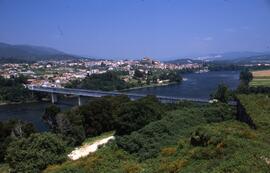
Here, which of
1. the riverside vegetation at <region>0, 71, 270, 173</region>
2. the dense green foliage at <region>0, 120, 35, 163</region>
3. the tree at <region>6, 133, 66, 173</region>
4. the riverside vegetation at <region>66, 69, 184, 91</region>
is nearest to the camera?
the riverside vegetation at <region>0, 71, 270, 173</region>

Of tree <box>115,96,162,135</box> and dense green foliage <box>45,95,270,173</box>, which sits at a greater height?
dense green foliage <box>45,95,270,173</box>

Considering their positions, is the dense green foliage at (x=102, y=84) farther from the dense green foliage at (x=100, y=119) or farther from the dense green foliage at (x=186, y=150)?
the dense green foliage at (x=186, y=150)

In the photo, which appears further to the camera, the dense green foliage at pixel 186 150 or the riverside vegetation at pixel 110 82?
the riverside vegetation at pixel 110 82

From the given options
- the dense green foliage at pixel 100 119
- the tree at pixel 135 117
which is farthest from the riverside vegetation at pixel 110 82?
the tree at pixel 135 117

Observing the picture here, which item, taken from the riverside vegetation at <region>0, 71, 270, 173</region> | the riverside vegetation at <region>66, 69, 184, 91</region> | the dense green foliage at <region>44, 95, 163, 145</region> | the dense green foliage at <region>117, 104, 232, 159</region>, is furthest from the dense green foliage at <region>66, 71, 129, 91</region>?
the dense green foliage at <region>117, 104, 232, 159</region>

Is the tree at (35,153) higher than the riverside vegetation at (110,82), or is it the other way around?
the tree at (35,153)

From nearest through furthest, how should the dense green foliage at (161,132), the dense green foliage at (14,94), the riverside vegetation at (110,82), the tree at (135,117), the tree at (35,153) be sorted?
the dense green foliage at (161,132)
the tree at (35,153)
the tree at (135,117)
the dense green foliage at (14,94)
the riverside vegetation at (110,82)

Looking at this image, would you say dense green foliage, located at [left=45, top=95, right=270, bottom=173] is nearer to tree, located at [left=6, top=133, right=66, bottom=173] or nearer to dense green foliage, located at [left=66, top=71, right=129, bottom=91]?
tree, located at [left=6, top=133, right=66, bottom=173]

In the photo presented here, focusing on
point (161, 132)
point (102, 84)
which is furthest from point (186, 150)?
point (102, 84)
